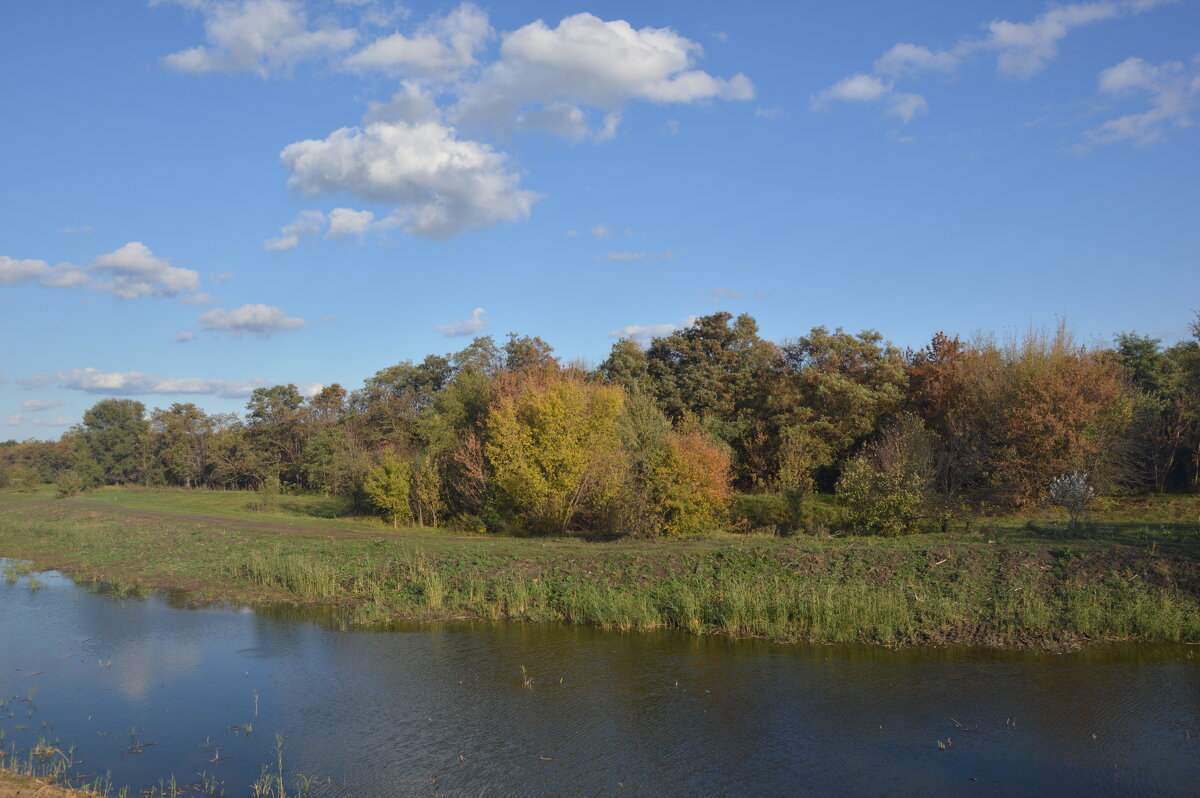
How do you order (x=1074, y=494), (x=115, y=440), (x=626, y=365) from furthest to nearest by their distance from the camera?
(x=115, y=440), (x=626, y=365), (x=1074, y=494)

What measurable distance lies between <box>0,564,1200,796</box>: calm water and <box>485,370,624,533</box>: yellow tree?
15311 millimetres

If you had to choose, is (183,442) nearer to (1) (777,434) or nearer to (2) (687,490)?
(1) (777,434)

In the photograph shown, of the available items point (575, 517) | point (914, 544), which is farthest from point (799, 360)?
point (914, 544)

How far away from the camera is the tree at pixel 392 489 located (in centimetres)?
4138

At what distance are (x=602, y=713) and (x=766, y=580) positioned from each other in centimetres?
857

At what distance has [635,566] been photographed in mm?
23297

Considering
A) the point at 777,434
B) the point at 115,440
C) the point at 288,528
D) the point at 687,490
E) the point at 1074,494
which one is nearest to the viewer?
the point at 1074,494

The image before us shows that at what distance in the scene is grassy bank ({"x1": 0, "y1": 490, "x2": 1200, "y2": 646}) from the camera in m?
18.0

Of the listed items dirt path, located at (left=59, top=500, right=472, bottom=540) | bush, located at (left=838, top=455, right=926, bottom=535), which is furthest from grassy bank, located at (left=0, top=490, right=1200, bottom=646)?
dirt path, located at (left=59, top=500, right=472, bottom=540)

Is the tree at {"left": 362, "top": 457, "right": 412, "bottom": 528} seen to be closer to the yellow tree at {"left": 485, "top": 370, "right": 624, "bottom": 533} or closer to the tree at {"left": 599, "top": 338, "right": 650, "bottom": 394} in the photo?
the yellow tree at {"left": 485, "top": 370, "right": 624, "bottom": 533}

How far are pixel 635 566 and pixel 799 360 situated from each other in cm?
3008

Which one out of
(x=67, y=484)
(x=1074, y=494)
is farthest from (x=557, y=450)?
(x=67, y=484)

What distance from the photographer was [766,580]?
2089 cm

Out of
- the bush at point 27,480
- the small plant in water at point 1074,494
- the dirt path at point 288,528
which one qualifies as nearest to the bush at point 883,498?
the small plant in water at point 1074,494
